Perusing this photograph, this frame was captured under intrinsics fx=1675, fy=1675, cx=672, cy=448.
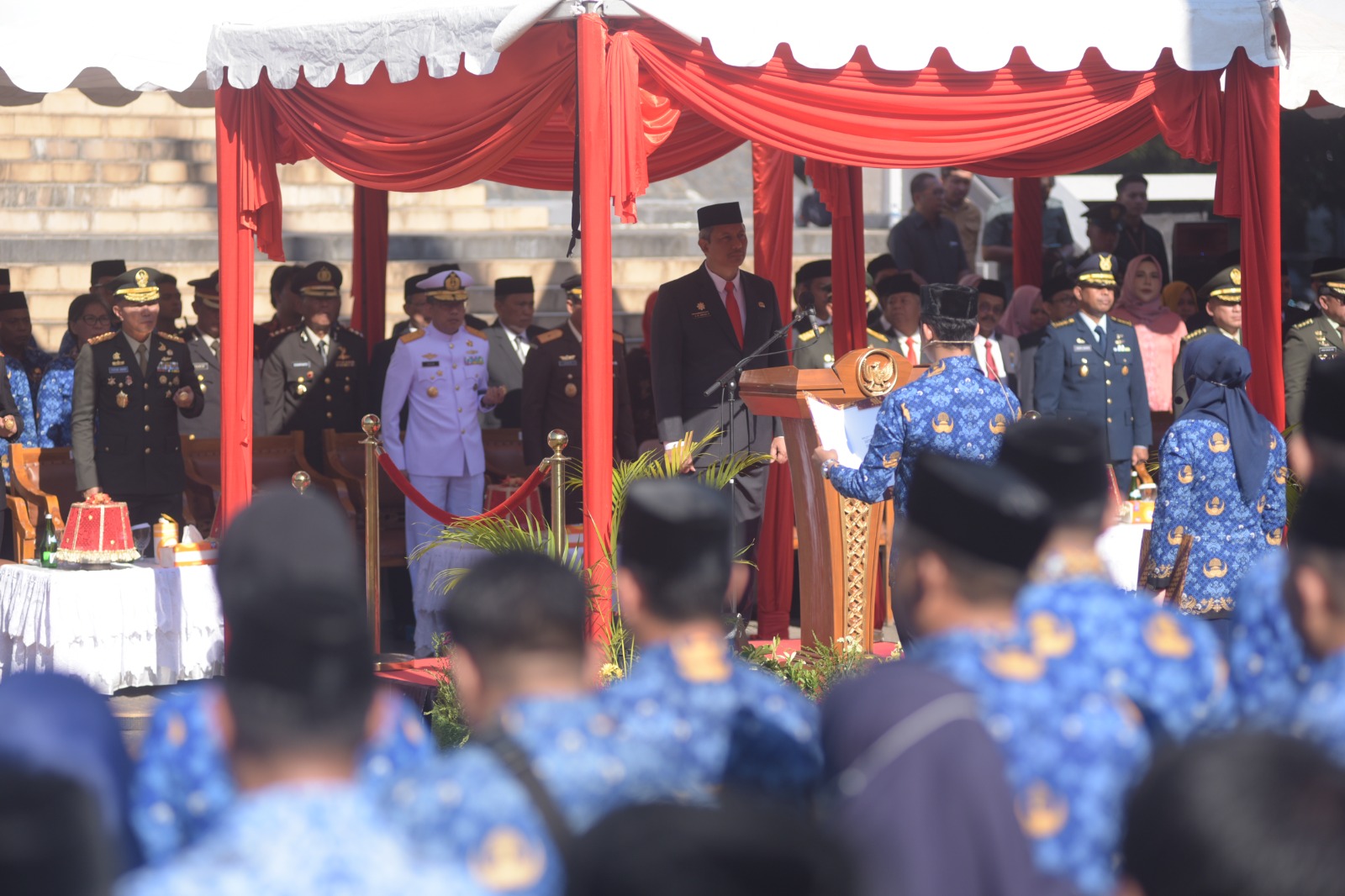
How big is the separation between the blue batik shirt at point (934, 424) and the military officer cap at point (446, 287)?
4118 mm

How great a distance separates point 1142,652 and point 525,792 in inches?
41.0

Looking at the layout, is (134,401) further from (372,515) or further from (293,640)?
(293,640)

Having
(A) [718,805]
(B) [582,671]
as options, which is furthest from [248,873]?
(B) [582,671]

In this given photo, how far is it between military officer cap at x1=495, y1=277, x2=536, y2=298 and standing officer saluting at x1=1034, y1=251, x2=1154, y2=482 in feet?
10.2

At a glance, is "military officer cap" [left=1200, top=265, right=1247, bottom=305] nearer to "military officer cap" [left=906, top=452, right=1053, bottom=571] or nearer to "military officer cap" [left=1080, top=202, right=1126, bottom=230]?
"military officer cap" [left=1080, top=202, right=1126, bottom=230]

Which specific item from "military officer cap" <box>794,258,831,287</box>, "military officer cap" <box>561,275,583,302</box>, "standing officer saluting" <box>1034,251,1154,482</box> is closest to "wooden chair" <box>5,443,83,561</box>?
"military officer cap" <box>561,275,583,302</box>

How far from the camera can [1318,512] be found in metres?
2.49

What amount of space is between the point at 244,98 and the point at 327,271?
297cm

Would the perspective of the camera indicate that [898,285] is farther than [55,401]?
Yes

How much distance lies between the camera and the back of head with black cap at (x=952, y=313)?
5320 millimetres

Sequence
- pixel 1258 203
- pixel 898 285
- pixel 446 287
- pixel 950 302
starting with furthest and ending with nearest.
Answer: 1. pixel 898 285
2. pixel 446 287
3. pixel 1258 203
4. pixel 950 302

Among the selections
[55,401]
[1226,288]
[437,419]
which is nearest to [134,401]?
[55,401]

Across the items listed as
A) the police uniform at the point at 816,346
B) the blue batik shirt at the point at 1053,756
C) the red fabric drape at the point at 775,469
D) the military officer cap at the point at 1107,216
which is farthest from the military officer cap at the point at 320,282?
the blue batik shirt at the point at 1053,756

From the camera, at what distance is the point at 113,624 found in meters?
7.26
